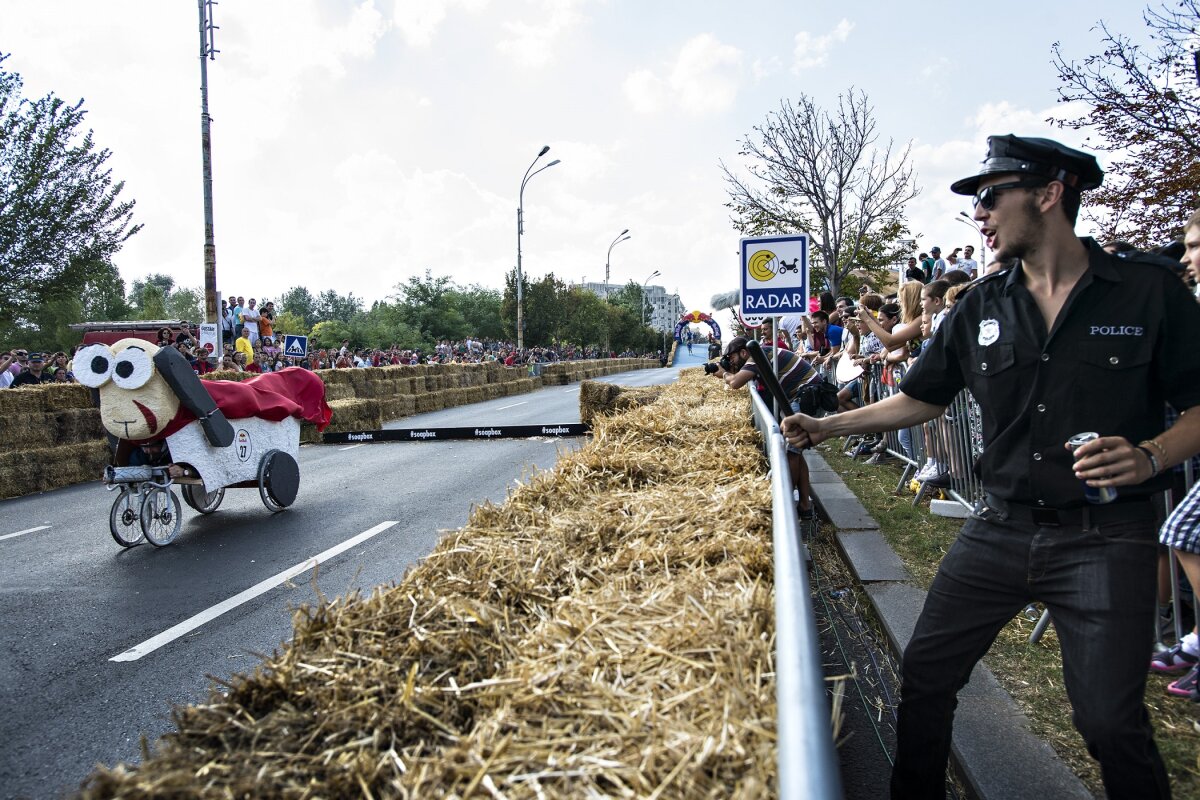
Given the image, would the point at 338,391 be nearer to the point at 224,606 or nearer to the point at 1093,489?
the point at 224,606

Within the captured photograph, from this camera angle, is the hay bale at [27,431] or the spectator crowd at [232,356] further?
the spectator crowd at [232,356]

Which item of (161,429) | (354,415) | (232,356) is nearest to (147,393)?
(161,429)

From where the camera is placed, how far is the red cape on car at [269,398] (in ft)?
25.5

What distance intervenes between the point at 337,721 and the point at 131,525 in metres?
6.47

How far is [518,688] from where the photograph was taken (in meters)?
1.88

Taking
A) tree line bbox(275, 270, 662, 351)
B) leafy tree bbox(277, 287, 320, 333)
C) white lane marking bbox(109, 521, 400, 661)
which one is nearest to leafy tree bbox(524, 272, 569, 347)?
tree line bbox(275, 270, 662, 351)

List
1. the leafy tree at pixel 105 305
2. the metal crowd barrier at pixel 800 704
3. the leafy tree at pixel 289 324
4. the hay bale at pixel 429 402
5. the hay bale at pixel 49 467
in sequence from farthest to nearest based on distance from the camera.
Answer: the leafy tree at pixel 289 324 < the leafy tree at pixel 105 305 < the hay bale at pixel 429 402 < the hay bale at pixel 49 467 < the metal crowd barrier at pixel 800 704

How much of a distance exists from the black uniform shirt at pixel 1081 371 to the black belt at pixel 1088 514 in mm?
27

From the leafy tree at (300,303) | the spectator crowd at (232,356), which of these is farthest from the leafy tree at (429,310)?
the spectator crowd at (232,356)

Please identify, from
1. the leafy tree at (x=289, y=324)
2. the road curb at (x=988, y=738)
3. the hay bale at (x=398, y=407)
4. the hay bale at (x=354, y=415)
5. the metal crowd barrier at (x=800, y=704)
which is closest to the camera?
the metal crowd barrier at (x=800, y=704)

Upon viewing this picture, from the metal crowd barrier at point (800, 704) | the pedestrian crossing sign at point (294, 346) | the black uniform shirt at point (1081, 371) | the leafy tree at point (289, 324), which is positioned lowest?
the metal crowd barrier at point (800, 704)

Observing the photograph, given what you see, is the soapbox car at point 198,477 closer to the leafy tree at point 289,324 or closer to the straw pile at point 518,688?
the straw pile at point 518,688

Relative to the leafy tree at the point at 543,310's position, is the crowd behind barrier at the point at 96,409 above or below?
below

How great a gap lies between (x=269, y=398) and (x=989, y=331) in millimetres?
7660
